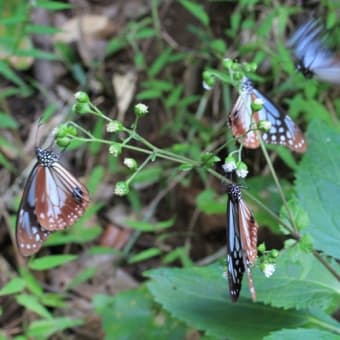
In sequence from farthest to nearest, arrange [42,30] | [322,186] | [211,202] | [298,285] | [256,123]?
[211,202]
[42,30]
[322,186]
[298,285]
[256,123]

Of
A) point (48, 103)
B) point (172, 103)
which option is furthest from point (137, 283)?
point (48, 103)

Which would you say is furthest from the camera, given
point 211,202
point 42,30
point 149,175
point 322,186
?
point 149,175

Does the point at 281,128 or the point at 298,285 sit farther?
the point at 298,285

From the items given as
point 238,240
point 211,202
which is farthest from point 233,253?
point 211,202

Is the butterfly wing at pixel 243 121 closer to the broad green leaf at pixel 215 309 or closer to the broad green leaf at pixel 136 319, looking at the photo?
the broad green leaf at pixel 215 309

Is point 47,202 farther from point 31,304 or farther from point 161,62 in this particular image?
point 161,62

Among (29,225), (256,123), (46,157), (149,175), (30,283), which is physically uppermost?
(149,175)

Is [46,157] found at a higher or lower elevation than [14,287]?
higher
